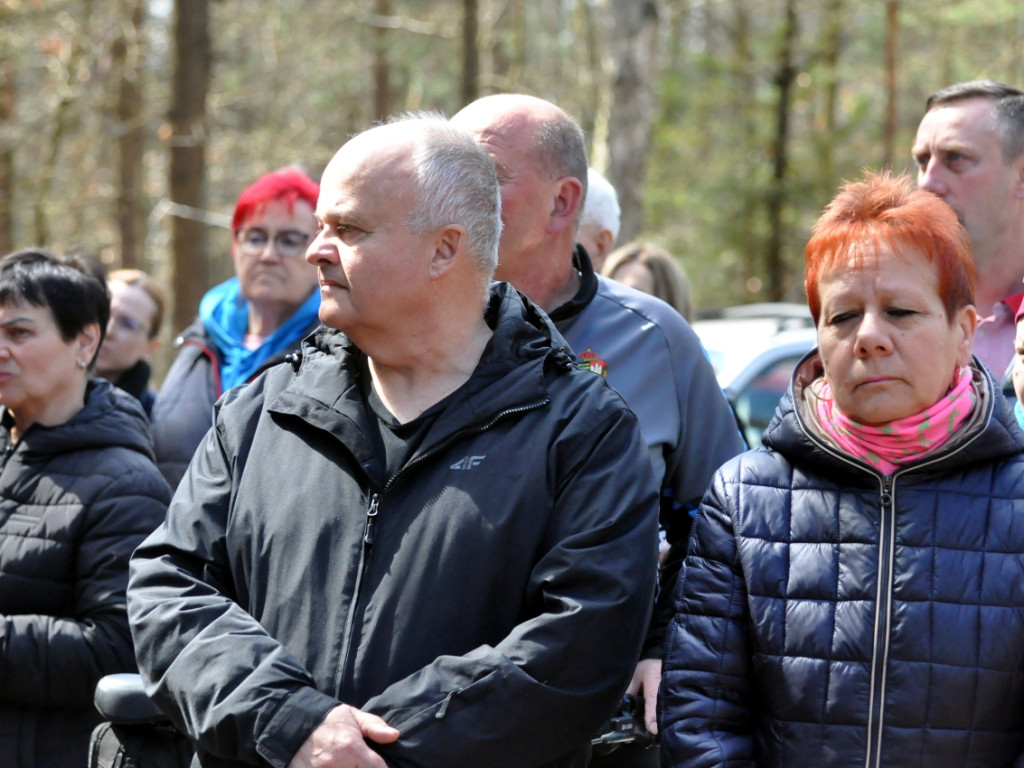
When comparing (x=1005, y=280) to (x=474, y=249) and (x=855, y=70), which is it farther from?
(x=855, y=70)

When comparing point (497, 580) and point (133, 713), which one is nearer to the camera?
point (497, 580)

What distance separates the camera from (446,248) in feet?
8.66

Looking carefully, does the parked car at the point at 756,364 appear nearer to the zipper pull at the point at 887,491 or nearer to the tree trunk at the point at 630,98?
the zipper pull at the point at 887,491

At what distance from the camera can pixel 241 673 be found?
2357 millimetres

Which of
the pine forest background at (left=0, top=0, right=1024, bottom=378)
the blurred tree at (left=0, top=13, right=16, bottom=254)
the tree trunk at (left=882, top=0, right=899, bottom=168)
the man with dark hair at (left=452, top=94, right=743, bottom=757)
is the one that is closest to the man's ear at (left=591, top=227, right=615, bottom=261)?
the man with dark hair at (left=452, top=94, right=743, bottom=757)

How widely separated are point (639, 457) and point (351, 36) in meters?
20.9

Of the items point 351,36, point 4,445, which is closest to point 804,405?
point 4,445

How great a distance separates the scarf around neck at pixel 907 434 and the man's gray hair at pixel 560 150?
129 centimetres

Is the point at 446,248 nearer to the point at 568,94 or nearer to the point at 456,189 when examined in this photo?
the point at 456,189

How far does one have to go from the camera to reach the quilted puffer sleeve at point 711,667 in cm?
247

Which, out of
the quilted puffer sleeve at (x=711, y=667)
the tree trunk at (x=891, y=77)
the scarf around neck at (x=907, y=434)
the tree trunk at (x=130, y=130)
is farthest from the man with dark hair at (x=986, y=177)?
the tree trunk at (x=891, y=77)

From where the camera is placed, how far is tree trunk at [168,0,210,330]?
11148mm

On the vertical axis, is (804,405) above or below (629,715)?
above

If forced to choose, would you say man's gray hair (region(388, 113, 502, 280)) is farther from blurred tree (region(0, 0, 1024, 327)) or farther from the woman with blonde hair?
blurred tree (region(0, 0, 1024, 327))
